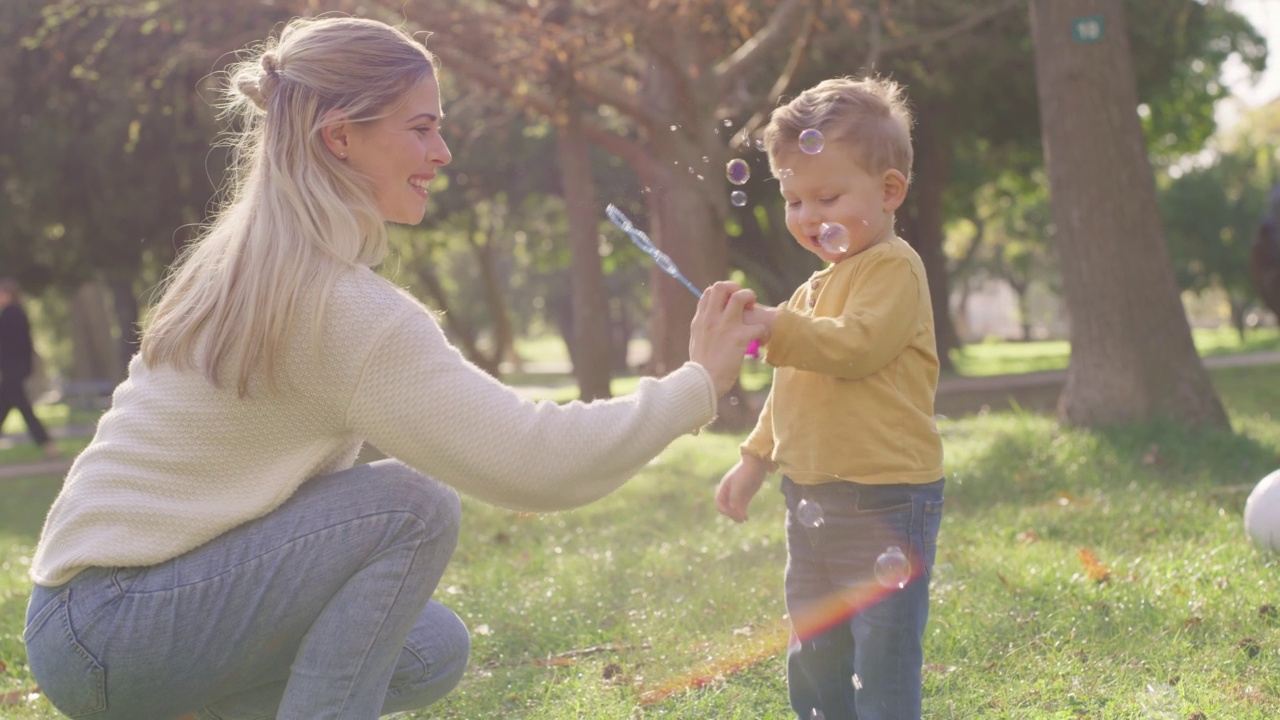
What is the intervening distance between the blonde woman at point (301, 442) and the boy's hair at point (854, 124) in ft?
1.44

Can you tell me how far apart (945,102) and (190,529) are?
19.1 metres

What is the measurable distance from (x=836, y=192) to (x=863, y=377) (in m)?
0.41

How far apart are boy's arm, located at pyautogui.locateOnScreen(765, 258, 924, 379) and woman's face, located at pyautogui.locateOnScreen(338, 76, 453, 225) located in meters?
0.79

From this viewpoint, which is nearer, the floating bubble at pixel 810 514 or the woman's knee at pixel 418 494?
the woman's knee at pixel 418 494

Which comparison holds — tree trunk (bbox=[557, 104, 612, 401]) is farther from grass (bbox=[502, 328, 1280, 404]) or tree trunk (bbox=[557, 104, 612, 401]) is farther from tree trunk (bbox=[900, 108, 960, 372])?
tree trunk (bbox=[900, 108, 960, 372])

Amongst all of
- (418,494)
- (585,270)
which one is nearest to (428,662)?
(418,494)

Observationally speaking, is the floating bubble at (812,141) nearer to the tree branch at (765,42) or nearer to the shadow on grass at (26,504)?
the shadow on grass at (26,504)

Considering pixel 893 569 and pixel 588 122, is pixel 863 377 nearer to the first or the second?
pixel 893 569

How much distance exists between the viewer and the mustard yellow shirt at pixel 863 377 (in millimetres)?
2584

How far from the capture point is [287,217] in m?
2.38

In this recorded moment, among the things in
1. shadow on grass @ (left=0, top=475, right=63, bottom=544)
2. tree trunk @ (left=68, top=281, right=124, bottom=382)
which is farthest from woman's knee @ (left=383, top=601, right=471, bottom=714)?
tree trunk @ (left=68, top=281, right=124, bottom=382)

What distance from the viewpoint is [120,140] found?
711 inches

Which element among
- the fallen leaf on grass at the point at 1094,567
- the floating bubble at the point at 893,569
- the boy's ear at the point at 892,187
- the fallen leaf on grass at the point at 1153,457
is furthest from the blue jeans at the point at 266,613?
the fallen leaf on grass at the point at 1153,457

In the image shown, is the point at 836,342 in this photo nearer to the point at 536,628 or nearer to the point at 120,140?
the point at 536,628
